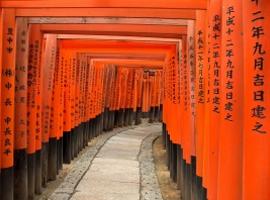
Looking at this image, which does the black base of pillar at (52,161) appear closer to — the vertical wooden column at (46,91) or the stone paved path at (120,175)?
the vertical wooden column at (46,91)

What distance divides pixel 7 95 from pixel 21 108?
0.87 m

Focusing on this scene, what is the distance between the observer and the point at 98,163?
1337 centimetres

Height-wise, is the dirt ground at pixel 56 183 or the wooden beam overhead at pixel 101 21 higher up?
the wooden beam overhead at pixel 101 21

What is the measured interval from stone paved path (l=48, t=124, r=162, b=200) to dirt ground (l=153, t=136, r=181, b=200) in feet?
0.51

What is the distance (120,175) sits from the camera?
38.4 feet

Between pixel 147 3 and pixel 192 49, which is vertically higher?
pixel 147 3

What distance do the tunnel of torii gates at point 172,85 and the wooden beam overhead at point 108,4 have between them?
0.01 meters

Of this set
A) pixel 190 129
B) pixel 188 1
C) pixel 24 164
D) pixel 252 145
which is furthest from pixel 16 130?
pixel 252 145

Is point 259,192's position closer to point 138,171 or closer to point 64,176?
point 64,176

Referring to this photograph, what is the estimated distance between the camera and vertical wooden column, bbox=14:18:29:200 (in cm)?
764

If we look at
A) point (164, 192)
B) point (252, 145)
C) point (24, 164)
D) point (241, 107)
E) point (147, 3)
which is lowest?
point (164, 192)

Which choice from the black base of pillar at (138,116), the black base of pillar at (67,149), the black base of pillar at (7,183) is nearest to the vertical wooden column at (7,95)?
the black base of pillar at (7,183)

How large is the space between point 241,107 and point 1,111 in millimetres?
4021

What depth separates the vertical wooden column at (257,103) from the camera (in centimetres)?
325
